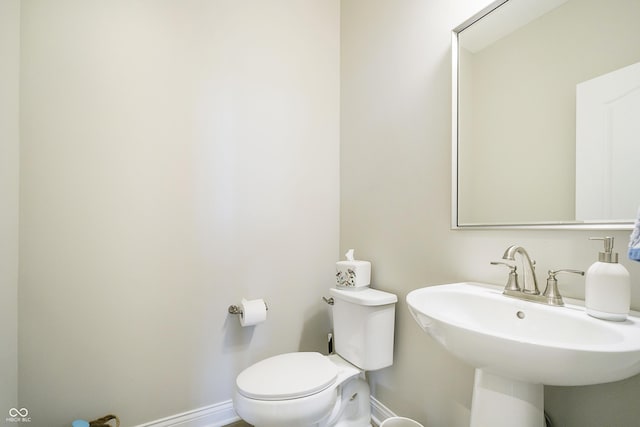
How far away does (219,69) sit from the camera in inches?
56.8

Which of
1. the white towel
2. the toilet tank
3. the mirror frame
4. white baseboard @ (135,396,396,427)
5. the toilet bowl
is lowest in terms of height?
white baseboard @ (135,396,396,427)

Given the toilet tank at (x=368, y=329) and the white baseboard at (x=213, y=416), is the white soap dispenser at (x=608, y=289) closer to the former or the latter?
the toilet tank at (x=368, y=329)

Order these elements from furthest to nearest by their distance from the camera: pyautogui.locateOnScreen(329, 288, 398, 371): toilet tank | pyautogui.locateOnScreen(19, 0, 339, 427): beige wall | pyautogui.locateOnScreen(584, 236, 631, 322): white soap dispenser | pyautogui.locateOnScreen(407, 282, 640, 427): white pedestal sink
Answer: pyautogui.locateOnScreen(329, 288, 398, 371): toilet tank → pyautogui.locateOnScreen(19, 0, 339, 427): beige wall → pyautogui.locateOnScreen(584, 236, 631, 322): white soap dispenser → pyautogui.locateOnScreen(407, 282, 640, 427): white pedestal sink

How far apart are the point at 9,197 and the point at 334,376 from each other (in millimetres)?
1463

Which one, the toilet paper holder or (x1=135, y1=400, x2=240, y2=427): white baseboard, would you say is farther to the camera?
the toilet paper holder

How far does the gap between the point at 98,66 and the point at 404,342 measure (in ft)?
6.22

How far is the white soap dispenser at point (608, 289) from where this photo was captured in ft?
1.97

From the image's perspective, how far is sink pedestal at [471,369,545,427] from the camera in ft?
2.20

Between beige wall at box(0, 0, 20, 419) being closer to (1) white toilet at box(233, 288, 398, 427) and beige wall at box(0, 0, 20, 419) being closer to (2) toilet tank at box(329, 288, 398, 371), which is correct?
(1) white toilet at box(233, 288, 398, 427)

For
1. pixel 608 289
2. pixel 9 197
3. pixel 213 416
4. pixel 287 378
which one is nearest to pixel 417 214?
pixel 608 289

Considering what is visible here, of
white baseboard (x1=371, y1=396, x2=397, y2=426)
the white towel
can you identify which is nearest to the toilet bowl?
white baseboard (x1=371, y1=396, x2=397, y2=426)

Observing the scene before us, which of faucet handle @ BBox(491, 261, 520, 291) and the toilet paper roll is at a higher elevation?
faucet handle @ BBox(491, 261, 520, 291)

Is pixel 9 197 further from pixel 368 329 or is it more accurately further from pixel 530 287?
pixel 530 287

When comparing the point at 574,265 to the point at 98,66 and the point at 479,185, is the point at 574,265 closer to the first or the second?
the point at 479,185
